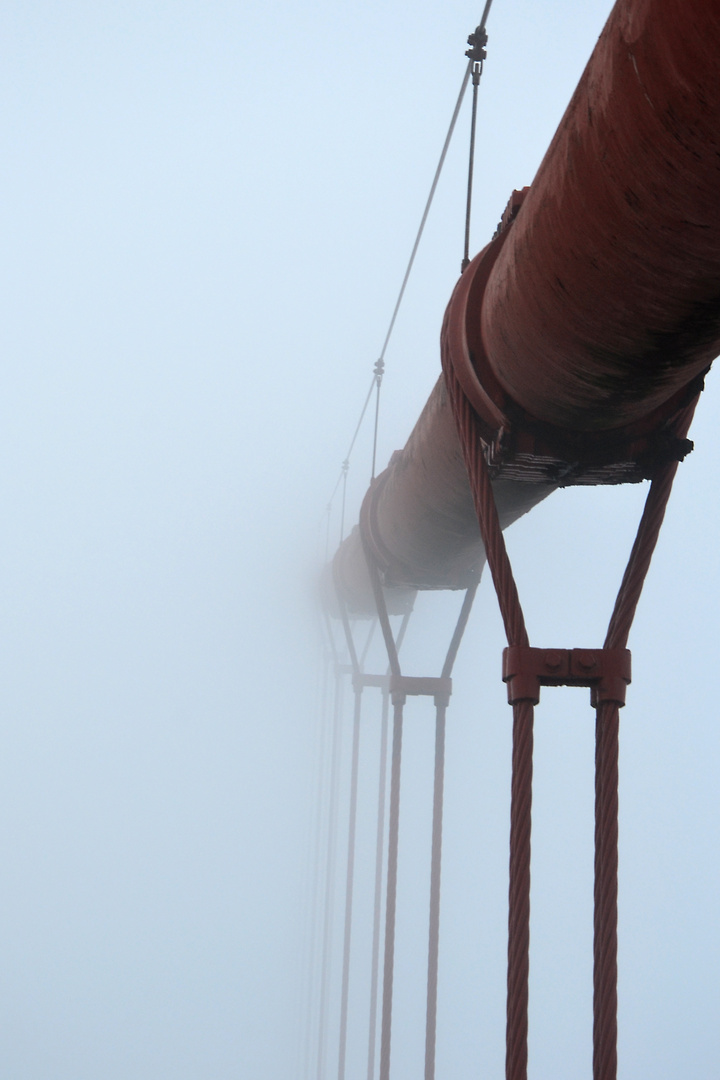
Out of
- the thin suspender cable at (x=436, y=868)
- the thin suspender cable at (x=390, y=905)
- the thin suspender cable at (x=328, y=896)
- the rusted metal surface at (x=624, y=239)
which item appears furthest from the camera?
the thin suspender cable at (x=328, y=896)

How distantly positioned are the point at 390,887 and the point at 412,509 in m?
2.55

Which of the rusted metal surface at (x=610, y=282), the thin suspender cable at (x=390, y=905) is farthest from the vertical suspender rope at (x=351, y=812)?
the rusted metal surface at (x=610, y=282)

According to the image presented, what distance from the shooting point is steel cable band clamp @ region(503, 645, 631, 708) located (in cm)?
233

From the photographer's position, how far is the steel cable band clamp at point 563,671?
233cm

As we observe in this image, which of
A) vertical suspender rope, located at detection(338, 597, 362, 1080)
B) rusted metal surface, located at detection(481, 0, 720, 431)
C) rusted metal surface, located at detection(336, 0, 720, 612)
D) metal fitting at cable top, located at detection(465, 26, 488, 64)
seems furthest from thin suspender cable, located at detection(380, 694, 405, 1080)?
rusted metal surface, located at detection(481, 0, 720, 431)

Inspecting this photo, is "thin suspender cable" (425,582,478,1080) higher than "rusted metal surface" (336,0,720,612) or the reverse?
the reverse

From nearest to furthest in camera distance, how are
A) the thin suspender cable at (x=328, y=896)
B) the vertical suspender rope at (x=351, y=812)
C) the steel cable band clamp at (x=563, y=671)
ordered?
the steel cable band clamp at (x=563, y=671)
the vertical suspender rope at (x=351, y=812)
the thin suspender cable at (x=328, y=896)

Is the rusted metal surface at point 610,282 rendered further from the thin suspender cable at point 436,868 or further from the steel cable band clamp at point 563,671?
the thin suspender cable at point 436,868

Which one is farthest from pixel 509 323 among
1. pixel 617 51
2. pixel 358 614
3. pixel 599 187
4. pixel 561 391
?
pixel 358 614

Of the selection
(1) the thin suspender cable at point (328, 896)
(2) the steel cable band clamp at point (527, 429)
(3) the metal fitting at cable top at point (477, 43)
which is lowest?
(1) the thin suspender cable at point (328, 896)

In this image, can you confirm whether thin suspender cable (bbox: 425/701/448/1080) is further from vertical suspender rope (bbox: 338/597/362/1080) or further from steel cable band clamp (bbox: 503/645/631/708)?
steel cable band clamp (bbox: 503/645/631/708)

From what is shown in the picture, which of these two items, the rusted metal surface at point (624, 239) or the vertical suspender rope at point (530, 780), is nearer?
the rusted metal surface at point (624, 239)

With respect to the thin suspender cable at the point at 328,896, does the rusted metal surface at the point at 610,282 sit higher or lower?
higher

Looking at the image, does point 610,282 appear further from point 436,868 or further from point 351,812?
point 351,812
